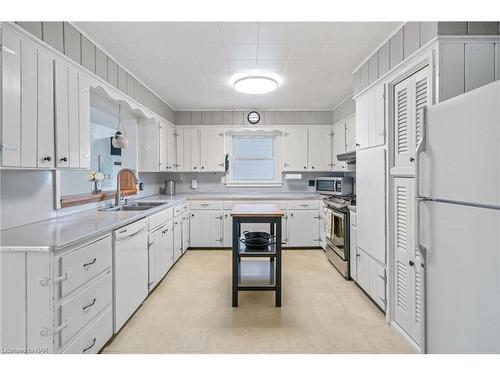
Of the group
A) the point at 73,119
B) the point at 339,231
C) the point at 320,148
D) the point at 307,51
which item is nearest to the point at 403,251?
the point at 339,231

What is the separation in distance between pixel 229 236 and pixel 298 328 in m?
2.45

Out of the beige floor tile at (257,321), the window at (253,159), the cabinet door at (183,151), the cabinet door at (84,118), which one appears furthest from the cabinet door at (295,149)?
the cabinet door at (84,118)

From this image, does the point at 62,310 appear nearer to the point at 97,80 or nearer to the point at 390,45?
the point at 97,80

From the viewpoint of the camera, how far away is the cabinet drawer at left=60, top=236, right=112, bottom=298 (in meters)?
1.49

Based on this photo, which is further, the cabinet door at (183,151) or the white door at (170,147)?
the cabinet door at (183,151)

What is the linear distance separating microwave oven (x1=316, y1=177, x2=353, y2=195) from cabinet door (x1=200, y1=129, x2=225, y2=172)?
177 centimetres

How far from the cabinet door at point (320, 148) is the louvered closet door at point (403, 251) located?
8.78 feet

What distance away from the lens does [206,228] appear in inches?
177

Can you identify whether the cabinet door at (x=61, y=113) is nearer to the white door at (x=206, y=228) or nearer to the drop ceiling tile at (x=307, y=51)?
the drop ceiling tile at (x=307, y=51)

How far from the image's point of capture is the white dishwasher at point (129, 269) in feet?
6.73

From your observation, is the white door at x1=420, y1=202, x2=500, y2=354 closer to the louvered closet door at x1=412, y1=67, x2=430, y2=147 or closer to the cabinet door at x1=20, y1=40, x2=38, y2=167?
the louvered closet door at x1=412, y1=67, x2=430, y2=147

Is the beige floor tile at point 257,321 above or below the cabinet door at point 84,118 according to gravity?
below
